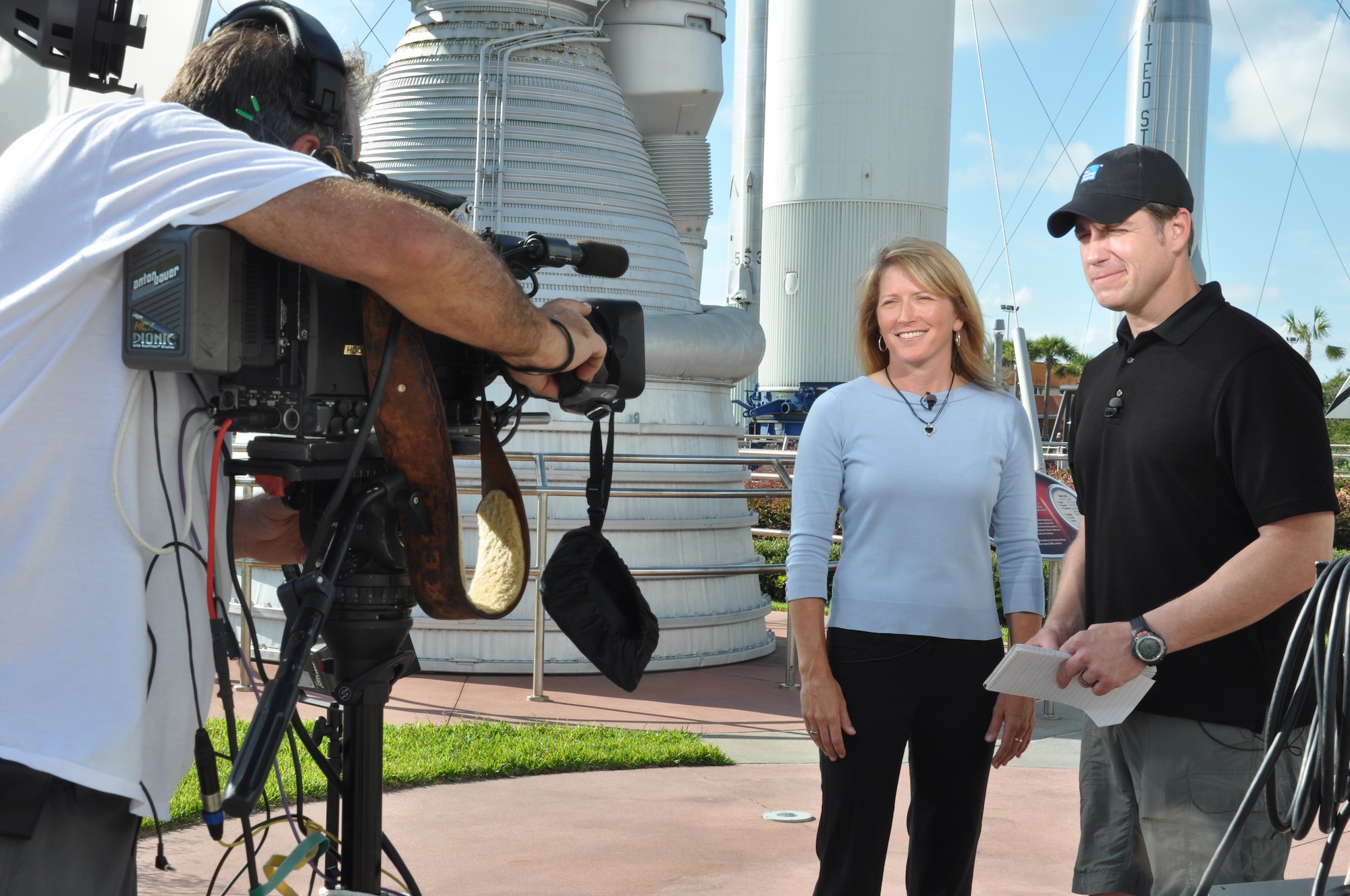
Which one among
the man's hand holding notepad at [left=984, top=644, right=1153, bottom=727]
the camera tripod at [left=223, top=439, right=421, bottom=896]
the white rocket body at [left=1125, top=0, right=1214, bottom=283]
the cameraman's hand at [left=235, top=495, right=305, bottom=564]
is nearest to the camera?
the camera tripod at [left=223, top=439, right=421, bottom=896]

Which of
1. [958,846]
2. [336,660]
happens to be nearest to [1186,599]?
[958,846]

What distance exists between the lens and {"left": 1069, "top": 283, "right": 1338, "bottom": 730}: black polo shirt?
2436mm

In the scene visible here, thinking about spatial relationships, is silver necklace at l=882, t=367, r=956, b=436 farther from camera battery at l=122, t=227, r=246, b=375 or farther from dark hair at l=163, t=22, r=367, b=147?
camera battery at l=122, t=227, r=246, b=375

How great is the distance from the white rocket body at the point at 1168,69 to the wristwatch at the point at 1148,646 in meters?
19.6

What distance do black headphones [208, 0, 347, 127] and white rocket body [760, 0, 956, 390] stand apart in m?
10.8

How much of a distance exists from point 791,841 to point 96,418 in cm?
357

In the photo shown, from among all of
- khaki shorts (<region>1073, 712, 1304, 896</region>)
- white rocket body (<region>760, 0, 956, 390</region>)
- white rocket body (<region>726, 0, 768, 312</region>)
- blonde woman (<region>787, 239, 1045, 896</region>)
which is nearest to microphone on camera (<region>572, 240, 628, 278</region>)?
blonde woman (<region>787, 239, 1045, 896</region>)

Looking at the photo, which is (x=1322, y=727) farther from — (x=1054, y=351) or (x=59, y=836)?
(x=1054, y=351)

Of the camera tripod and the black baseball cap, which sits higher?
the black baseball cap

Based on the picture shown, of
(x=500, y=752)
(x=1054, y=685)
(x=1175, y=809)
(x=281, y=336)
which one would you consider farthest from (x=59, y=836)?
(x=500, y=752)

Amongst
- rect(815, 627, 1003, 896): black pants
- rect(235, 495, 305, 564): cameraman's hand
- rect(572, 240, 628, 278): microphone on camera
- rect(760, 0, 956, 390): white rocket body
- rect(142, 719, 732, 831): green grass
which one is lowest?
rect(142, 719, 732, 831): green grass

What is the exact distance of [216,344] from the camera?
170 cm

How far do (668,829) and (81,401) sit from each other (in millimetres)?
3509

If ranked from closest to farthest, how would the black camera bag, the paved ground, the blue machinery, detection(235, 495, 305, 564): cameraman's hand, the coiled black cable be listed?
the coiled black cable < the black camera bag < detection(235, 495, 305, 564): cameraman's hand < the paved ground < the blue machinery
